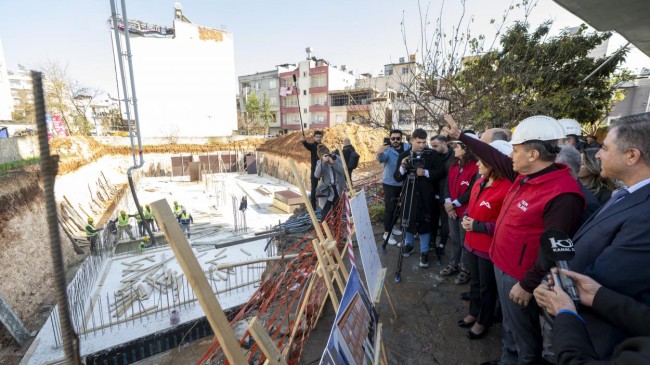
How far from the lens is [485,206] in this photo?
2.50m

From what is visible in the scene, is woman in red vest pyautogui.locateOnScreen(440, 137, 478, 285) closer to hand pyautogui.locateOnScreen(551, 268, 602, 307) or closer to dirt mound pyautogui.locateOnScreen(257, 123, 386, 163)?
hand pyautogui.locateOnScreen(551, 268, 602, 307)

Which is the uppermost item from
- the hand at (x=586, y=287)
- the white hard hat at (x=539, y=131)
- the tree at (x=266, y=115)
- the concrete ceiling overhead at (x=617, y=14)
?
the tree at (x=266, y=115)

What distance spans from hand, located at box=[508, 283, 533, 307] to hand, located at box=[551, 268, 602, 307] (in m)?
0.55

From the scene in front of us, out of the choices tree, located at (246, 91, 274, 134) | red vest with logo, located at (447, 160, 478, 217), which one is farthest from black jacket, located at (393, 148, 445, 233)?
tree, located at (246, 91, 274, 134)

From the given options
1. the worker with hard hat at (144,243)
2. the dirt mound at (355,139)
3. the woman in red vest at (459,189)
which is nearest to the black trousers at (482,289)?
the woman in red vest at (459,189)

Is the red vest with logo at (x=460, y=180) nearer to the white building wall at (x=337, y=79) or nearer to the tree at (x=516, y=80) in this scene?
the tree at (x=516, y=80)

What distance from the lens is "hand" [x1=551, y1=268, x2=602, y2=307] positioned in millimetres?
1281

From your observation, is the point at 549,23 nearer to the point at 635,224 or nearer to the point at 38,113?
the point at 635,224

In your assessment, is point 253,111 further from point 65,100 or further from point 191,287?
point 191,287

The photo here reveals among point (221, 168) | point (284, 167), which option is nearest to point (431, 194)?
point (284, 167)

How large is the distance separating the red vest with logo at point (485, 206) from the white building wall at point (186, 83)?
123 ft

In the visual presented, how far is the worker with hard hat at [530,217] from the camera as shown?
1.79 metres

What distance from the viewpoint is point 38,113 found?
0.61 meters

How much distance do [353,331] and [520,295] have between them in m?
1.11
